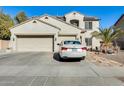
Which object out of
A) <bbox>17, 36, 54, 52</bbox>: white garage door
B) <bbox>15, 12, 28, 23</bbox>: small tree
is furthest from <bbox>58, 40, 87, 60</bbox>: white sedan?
<bbox>15, 12, 28, 23</bbox>: small tree

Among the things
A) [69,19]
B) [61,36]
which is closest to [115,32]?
[61,36]

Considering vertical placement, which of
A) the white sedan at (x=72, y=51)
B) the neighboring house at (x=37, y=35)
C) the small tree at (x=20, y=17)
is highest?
the small tree at (x=20, y=17)

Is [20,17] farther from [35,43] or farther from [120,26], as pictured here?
[35,43]

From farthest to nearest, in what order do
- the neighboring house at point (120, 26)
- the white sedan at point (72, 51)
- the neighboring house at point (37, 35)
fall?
1. the neighboring house at point (120, 26)
2. the neighboring house at point (37, 35)
3. the white sedan at point (72, 51)

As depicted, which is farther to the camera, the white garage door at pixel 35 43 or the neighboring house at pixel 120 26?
the neighboring house at pixel 120 26

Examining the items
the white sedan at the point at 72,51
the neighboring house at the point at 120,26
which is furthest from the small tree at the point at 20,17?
the white sedan at the point at 72,51

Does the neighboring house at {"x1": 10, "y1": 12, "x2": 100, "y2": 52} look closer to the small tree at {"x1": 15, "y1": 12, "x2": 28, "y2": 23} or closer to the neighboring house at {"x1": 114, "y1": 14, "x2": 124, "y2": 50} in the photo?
the neighboring house at {"x1": 114, "y1": 14, "x2": 124, "y2": 50}

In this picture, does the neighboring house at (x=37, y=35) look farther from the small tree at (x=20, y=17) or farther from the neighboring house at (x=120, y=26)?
the small tree at (x=20, y=17)

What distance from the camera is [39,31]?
1201 inches

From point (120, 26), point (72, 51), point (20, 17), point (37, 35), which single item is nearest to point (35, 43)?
point (37, 35)

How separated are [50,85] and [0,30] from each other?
36385mm

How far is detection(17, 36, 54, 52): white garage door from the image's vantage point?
3033 centimetres

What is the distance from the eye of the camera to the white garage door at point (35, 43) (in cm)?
3033

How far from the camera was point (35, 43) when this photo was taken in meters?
30.5
